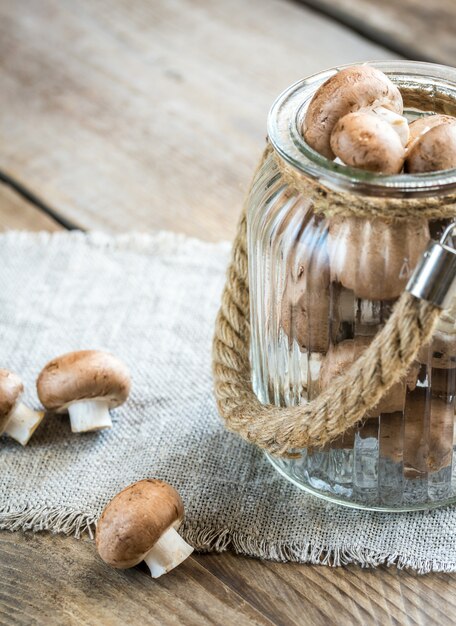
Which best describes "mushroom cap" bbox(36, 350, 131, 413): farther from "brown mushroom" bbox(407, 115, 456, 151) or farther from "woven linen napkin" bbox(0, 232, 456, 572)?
"brown mushroom" bbox(407, 115, 456, 151)

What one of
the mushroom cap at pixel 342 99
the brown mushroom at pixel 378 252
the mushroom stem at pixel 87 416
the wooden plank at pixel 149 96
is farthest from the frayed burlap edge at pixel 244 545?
the wooden plank at pixel 149 96

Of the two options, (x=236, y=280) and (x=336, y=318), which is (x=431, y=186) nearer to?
(x=336, y=318)

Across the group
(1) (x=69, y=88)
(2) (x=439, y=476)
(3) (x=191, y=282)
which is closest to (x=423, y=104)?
(2) (x=439, y=476)

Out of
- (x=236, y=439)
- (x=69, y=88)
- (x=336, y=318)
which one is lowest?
(x=69, y=88)

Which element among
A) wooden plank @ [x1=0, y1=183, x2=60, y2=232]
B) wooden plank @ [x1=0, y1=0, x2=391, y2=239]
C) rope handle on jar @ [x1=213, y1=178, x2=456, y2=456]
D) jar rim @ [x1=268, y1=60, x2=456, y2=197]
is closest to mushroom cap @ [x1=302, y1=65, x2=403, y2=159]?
jar rim @ [x1=268, y1=60, x2=456, y2=197]

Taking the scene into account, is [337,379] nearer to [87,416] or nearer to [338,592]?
[338,592]

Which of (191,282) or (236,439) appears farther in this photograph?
(191,282)
